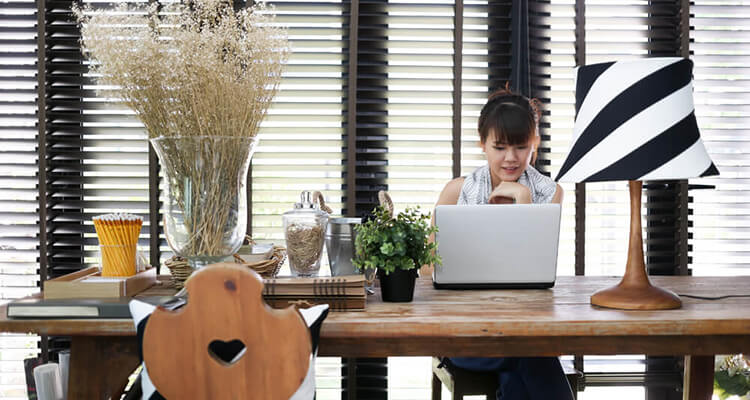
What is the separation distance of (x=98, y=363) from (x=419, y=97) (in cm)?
187

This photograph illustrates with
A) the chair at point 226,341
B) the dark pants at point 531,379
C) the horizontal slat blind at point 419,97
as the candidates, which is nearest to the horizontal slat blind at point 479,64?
the horizontal slat blind at point 419,97

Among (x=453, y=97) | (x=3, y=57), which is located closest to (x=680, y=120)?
(x=453, y=97)

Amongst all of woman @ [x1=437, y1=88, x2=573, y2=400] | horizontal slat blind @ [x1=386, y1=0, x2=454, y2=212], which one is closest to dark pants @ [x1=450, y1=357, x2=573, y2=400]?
woman @ [x1=437, y1=88, x2=573, y2=400]

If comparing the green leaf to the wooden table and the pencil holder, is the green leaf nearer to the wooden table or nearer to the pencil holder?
the wooden table

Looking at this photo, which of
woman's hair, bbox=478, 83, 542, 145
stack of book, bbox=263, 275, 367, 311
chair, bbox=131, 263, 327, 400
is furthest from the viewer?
woman's hair, bbox=478, 83, 542, 145

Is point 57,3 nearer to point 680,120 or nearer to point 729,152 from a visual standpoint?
point 680,120

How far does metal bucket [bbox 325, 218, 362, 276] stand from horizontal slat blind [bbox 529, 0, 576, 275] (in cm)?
155

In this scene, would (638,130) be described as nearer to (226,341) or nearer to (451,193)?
(226,341)

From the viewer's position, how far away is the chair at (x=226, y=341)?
96 cm

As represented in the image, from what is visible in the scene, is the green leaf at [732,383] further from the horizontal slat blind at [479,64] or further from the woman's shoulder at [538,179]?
the horizontal slat blind at [479,64]

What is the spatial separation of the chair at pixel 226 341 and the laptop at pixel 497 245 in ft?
1.96

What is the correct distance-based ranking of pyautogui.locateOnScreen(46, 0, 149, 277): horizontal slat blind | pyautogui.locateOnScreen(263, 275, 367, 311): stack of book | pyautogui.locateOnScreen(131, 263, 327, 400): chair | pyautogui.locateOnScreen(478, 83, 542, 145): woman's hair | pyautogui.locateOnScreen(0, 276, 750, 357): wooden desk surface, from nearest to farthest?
pyautogui.locateOnScreen(131, 263, 327, 400): chair → pyautogui.locateOnScreen(0, 276, 750, 357): wooden desk surface → pyautogui.locateOnScreen(263, 275, 367, 311): stack of book → pyautogui.locateOnScreen(478, 83, 542, 145): woman's hair → pyautogui.locateOnScreen(46, 0, 149, 277): horizontal slat blind

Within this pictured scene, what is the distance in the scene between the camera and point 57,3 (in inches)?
103

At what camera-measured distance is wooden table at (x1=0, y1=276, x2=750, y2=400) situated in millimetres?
1161
